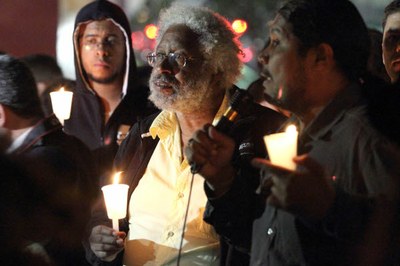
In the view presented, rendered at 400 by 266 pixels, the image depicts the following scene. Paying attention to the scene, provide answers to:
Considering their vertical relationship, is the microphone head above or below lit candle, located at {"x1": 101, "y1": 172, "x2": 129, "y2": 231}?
above

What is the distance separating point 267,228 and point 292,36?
806 mm

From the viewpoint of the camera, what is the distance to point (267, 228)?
3018mm

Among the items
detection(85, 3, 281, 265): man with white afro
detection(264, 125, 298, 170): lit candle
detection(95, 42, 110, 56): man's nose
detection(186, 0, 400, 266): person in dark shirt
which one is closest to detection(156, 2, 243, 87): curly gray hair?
detection(85, 3, 281, 265): man with white afro

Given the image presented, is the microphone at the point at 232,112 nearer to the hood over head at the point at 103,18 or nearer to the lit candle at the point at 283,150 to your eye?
the lit candle at the point at 283,150

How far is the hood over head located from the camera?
5898 millimetres

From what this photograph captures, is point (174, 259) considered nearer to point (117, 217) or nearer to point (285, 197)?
point (117, 217)

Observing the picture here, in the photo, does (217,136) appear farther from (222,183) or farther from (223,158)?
(222,183)

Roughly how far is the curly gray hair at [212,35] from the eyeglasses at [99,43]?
1.43 meters

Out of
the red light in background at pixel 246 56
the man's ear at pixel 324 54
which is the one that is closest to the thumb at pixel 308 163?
the man's ear at pixel 324 54

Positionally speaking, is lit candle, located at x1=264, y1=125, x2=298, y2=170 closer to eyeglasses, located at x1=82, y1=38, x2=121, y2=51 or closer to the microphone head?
the microphone head

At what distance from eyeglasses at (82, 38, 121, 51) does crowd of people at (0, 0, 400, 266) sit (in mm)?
504

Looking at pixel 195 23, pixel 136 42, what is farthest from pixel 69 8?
pixel 136 42

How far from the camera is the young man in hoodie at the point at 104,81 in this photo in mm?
5594

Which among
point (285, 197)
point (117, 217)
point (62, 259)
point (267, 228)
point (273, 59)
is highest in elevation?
point (273, 59)
